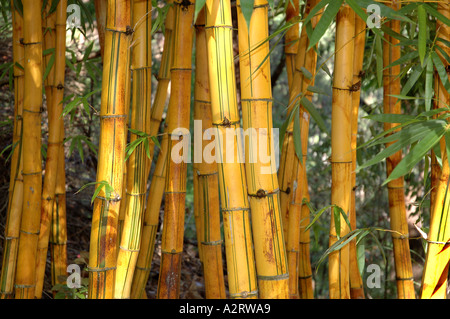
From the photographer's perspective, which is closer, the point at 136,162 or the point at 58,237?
the point at 136,162

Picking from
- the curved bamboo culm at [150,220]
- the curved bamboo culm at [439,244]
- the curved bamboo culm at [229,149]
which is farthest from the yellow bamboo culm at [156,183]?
the curved bamboo culm at [439,244]

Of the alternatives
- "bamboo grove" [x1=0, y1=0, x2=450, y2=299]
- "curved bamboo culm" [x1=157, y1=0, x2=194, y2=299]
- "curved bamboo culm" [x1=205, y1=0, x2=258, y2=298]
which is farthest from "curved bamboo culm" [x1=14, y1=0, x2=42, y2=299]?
"curved bamboo culm" [x1=205, y1=0, x2=258, y2=298]

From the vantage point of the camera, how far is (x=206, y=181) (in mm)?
1252

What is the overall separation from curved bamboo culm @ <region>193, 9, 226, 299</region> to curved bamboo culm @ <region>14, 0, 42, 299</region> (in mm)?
393

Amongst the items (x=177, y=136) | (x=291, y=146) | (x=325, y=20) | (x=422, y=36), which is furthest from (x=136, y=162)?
(x=422, y=36)

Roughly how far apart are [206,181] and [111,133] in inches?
14.4

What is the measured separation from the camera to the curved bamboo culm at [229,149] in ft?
2.80

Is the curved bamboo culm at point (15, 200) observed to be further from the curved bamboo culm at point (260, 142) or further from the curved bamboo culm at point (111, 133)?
the curved bamboo culm at point (260, 142)

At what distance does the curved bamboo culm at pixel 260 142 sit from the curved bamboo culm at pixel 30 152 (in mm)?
606

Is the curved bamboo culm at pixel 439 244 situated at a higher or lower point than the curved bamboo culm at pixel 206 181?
lower

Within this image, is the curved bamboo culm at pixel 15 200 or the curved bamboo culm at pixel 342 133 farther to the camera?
the curved bamboo culm at pixel 15 200

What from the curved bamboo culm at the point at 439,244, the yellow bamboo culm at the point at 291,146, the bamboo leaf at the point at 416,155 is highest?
the yellow bamboo culm at the point at 291,146

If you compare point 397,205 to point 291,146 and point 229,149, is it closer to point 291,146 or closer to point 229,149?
point 291,146

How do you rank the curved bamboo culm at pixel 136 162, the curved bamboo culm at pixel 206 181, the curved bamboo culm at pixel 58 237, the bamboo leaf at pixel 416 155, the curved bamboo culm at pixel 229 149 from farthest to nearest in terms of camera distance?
the curved bamboo culm at pixel 58 237 < the curved bamboo culm at pixel 206 181 < the curved bamboo culm at pixel 136 162 < the curved bamboo culm at pixel 229 149 < the bamboo leaf at pixel 416 155
